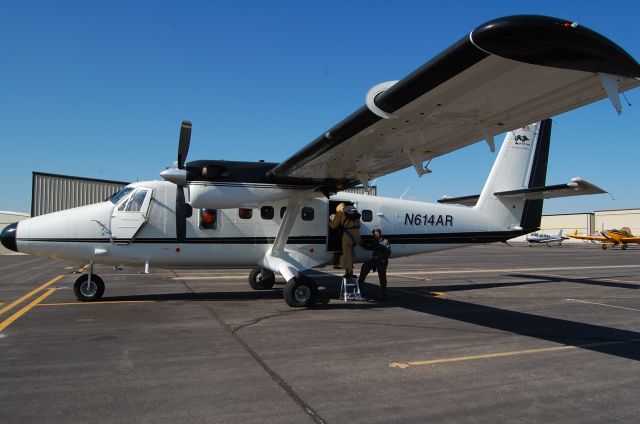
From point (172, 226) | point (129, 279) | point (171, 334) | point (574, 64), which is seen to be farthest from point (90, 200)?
point (574, 64)

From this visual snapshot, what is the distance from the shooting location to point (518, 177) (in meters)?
14.7

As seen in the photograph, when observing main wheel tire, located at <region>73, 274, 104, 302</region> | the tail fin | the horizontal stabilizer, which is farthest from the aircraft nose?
the tail fin

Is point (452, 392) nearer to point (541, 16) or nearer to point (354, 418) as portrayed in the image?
point (354, 418)

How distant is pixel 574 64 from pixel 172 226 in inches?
355

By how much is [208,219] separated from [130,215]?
179 centimetres

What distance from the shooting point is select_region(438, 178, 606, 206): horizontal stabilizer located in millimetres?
9484

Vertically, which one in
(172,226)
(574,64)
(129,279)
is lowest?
(129,279)

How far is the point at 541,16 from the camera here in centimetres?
411

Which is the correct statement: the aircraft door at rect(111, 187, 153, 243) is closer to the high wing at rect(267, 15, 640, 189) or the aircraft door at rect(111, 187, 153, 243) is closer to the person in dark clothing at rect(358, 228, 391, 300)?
the high wing at rect(267, 15, 640, 189)

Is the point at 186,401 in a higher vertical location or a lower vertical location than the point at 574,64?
lower

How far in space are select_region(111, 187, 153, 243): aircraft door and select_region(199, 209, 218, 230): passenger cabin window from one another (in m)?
1.27

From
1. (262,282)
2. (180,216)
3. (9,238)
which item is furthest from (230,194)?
(9,238)

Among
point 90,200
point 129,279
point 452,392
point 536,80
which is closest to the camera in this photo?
point 452,392

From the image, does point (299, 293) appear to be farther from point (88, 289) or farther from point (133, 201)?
point (88, 289)
